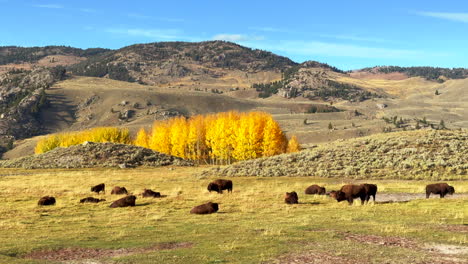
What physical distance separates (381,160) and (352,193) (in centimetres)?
2980

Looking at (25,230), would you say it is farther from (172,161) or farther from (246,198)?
(172,161)

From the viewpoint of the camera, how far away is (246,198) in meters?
34.8

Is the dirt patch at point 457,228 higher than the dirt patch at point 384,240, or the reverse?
the dirt patch at point 384,240

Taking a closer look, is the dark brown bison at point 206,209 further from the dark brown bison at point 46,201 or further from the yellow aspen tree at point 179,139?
the yellow aspen tree at point 179,139

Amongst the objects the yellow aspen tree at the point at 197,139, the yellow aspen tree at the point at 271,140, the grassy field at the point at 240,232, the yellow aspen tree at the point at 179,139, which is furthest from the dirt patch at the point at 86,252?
the yellow aspen tree at the point at 179,139

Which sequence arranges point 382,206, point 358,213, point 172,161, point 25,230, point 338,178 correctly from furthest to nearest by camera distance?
point 172,161
point 338,178
point 382,206
point 358,213
point 25,230

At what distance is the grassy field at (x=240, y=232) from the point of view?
622 inches

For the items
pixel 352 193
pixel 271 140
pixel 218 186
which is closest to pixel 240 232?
pixel 352 193

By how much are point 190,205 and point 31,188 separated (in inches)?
893

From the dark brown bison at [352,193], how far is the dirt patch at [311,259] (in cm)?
1599

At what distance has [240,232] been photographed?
2053 cm

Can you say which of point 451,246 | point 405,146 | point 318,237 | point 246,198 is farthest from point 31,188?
point 405,146

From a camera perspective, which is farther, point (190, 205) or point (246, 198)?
point (246, 198)

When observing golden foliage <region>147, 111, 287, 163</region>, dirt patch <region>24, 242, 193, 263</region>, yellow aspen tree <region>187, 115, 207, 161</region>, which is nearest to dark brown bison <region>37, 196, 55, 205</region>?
dirt patch <region>24, 242, 193, 263</region>
